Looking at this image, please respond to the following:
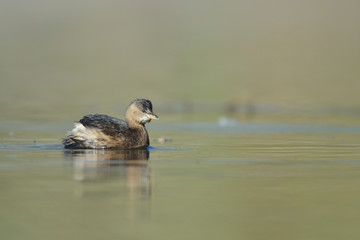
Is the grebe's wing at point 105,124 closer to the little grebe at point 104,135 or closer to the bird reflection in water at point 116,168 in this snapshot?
the little grebe at point 104,135

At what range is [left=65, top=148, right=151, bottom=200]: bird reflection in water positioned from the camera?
10844 mm

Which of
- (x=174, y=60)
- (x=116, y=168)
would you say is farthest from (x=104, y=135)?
(x=174, y=60)

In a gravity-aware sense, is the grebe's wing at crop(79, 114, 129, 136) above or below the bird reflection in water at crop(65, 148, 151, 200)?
above

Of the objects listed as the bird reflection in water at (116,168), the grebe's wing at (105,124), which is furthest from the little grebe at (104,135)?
the bird reflection in water at (116,168)

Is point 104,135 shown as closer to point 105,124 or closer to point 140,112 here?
point 105,124

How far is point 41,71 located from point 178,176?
3435 centimetres

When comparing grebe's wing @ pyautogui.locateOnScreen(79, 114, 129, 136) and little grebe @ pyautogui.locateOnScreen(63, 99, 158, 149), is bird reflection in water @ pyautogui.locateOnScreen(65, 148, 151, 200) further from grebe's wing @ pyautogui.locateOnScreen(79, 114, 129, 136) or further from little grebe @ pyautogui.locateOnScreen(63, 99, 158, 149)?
grebe's wing @ pyautogui.locateOnScreen(79, 114, 129, 136)

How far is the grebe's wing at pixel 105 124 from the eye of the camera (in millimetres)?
15219

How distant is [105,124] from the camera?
15.3 meters

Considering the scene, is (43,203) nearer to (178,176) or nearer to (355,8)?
(178,176)

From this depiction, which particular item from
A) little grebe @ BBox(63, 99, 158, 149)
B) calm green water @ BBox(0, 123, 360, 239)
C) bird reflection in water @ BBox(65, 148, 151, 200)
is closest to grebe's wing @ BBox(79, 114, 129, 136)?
little grebe @ BBox(63, 99, 158, 149)

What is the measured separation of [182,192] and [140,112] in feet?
17.2

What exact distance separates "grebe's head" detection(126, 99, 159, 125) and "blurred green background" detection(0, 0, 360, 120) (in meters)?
7.31

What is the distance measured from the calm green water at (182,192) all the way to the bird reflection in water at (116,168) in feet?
0.05
